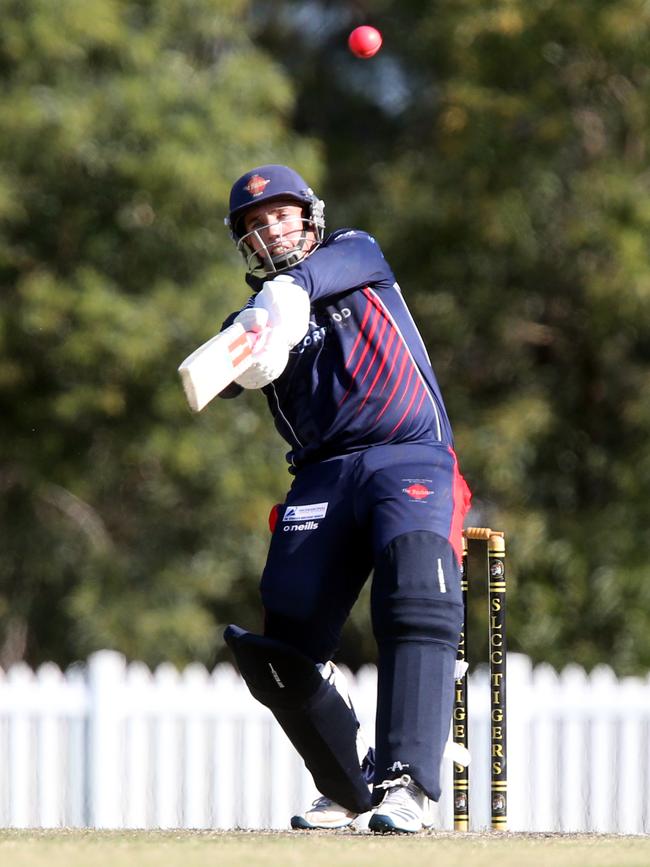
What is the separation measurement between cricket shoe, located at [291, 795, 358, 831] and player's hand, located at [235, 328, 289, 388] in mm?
1215

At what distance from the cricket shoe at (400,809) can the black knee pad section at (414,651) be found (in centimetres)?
4

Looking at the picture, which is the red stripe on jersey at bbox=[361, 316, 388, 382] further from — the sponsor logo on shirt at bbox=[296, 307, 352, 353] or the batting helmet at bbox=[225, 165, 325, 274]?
the batting helmet at bbox=[225, 165, 325, 274]

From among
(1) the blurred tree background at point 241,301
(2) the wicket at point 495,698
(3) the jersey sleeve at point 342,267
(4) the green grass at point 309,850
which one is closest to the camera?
(4) the green grass at point 309,850

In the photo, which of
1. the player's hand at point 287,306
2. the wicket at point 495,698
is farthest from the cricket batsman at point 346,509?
the wicket at point 495,698

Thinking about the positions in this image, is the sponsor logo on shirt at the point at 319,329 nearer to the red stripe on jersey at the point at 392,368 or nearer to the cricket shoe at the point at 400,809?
the red stripe on jersey at the point at 392,368

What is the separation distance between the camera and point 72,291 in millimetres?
12297

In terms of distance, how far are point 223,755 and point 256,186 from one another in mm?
4891

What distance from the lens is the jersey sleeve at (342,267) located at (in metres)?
4.46

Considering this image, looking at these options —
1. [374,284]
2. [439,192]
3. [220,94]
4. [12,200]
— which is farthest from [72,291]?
[374,284]

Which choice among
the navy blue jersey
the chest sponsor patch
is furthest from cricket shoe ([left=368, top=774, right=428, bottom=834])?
the navy blue jersey

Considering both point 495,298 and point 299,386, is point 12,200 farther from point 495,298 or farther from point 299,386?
point 299,386

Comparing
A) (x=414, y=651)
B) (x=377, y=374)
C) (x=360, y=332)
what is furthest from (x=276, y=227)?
(x=414, y=651)

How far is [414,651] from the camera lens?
173 inches

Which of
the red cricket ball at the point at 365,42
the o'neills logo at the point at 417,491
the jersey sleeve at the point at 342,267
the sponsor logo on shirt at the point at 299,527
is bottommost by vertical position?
the sponsor logo on shirt at the point at 299,527
